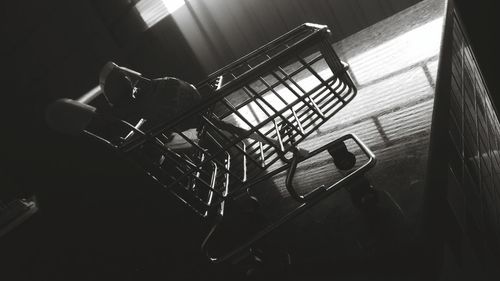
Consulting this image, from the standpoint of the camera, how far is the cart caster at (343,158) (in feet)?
2.56

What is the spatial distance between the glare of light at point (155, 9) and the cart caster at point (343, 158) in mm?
2245

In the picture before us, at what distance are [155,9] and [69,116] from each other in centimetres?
231

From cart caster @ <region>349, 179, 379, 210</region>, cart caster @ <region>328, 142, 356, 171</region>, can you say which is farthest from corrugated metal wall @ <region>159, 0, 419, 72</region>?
cart caster @ <region>349, 179, 379, 210</region>

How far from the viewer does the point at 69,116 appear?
760 mm

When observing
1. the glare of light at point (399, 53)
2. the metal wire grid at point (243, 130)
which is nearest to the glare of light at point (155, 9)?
the glare of light at point (399, 53)

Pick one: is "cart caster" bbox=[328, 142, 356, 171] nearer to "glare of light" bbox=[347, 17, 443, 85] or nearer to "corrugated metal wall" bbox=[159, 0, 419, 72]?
"glare of light" bbox=[347, 17, 443, 85]

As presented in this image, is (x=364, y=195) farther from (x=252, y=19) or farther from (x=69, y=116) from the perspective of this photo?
(x=252, y=19)

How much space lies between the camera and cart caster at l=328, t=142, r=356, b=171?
0.78m

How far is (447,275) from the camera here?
0.45 metres

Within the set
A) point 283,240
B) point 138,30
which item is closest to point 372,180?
point 283,240

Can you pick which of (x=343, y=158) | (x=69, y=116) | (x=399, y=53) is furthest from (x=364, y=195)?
(x=399, y=53)

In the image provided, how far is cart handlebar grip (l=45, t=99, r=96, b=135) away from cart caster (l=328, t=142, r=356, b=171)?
48 centimetres

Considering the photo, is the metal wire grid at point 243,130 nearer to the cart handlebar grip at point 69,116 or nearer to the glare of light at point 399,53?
the cart handlebar grip at point 69,116

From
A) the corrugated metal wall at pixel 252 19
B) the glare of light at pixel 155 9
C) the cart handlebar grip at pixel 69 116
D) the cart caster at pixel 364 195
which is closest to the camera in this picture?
the cart caster at pixel 364 195
